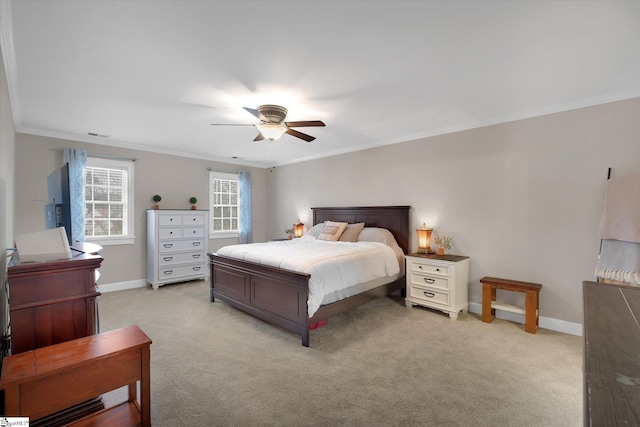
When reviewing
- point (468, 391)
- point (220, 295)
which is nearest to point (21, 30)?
point (220, 295)

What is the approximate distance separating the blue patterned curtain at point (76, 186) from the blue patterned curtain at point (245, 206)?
112 inches

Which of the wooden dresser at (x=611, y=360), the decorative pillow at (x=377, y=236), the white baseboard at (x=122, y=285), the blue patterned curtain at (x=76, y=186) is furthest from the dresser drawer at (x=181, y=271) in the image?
the wooden dresser at (x=611, y=360)

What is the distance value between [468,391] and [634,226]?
221 cm

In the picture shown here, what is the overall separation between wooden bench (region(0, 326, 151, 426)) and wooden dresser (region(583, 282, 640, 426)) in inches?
77.6

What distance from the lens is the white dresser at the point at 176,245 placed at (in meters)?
4.97

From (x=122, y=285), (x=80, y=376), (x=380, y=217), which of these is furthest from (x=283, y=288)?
(x=122, y=285)

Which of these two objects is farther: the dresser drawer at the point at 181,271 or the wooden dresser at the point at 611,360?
the dresser drawer at the point at 181,271

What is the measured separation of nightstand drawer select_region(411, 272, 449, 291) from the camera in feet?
12.0

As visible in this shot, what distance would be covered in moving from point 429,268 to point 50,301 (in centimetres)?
373

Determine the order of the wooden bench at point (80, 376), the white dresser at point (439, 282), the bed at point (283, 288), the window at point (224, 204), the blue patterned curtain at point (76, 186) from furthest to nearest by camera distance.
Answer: the window at point (224, 204) → the blue patterned curtain at point (76, 186) → the white dresser at point (439, 282) → the bed at point (283, 288) → the wooden bench at point (80, 376)

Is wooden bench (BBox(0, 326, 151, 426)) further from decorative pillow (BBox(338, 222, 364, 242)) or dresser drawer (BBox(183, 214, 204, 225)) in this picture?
dresser drawer (BBox(183, 214, 204, 225))

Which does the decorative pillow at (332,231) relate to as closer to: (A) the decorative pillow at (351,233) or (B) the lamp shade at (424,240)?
(A) the decorative pillow at (351,233)

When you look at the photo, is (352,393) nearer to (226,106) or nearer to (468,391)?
(468,391)

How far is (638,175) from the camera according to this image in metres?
2.68
